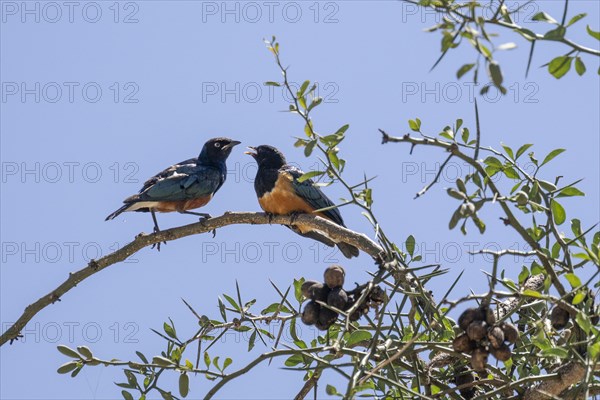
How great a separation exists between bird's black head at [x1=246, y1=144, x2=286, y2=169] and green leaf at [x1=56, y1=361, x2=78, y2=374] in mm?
3826

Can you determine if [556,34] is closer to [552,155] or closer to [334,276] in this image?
[334,276]

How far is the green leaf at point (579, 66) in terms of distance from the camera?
245cm

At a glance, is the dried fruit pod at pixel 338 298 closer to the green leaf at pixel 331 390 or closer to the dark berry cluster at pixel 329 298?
the dark berry cluster at pixel 329 298

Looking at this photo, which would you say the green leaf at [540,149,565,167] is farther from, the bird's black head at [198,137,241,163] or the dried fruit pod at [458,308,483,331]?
the bird's black head at [198,137,241,163]

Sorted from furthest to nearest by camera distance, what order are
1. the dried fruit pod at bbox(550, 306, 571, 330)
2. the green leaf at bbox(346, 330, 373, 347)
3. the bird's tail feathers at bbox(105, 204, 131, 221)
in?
the bird's tail feathers at bbox(105, 204, 131, 221) < the green leaf at bbox(346, 330, 373, 347) < the dried fruit pod at bbox(550, 306, 571, 330)

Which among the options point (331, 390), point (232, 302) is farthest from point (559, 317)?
point (232, 302)

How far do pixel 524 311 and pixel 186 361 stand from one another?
1213 millimetres

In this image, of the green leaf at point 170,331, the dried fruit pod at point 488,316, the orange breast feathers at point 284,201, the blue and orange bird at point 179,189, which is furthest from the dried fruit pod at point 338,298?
the blue and orange bird at point 179,189

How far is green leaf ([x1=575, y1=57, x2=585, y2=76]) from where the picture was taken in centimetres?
245

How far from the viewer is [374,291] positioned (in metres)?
3.13

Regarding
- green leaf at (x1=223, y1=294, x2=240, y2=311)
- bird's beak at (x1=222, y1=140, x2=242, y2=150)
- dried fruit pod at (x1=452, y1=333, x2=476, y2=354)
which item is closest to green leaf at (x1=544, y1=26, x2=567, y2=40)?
dried fruit pod at (x1=452, y1=333, x2=476, y2=354)

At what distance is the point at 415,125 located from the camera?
11.3 feet

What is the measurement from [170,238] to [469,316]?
8.39 feet

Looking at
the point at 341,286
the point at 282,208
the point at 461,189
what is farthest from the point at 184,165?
the point at 461,189
